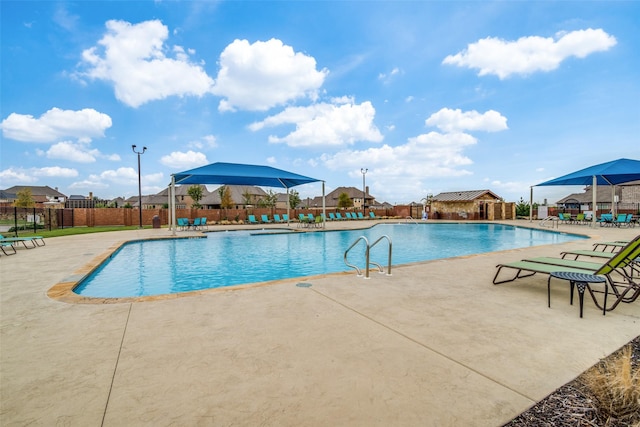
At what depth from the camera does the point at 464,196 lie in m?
31.3

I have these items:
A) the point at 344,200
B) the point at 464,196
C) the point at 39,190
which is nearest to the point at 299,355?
the point at 464,196

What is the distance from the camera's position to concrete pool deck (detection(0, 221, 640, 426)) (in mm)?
1828

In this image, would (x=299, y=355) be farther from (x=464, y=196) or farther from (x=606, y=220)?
(x=464, y=196)

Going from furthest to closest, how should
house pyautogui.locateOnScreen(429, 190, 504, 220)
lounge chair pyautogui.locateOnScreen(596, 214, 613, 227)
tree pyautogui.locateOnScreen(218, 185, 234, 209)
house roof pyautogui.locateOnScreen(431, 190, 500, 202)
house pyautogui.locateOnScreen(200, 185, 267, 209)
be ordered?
house pyautogui.locateOnScreen(200, 185, 267, 209), tree pyautogui.locateOnScreen(218, 185, 234, 209), house roof pyautogui.locateOnScreen(431, 190, 500, 202), house pyautogui.locateOnScreen(429, 190, 504, 220), lounge chair pyautogui.locateOnScreen(596, 214, 613, 227)

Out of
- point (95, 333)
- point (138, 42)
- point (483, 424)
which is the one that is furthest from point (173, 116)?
point (483, 424)

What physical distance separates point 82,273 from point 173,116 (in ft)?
50.5

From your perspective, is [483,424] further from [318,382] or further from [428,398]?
[318,382]

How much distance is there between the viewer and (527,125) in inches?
730

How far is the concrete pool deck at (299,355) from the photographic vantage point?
183 cm

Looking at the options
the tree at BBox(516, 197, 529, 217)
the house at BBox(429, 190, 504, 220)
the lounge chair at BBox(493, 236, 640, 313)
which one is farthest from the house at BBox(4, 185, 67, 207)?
the lounge chair at BBox(493, 236, 640, 313)

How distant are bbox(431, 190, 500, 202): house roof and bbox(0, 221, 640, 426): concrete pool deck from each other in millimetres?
28242

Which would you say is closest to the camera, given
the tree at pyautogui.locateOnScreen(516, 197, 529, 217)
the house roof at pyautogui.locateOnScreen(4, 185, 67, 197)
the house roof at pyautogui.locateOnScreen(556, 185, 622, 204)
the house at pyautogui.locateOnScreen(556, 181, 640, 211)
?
the tree at pyautogui.locateOnScreen(516, 197, 529, 217)

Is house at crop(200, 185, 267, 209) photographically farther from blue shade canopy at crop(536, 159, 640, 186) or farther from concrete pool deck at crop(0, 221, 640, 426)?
concrete pool deck at crop(0, 221, 640, 426)

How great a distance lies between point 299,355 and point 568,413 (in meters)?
1.79
